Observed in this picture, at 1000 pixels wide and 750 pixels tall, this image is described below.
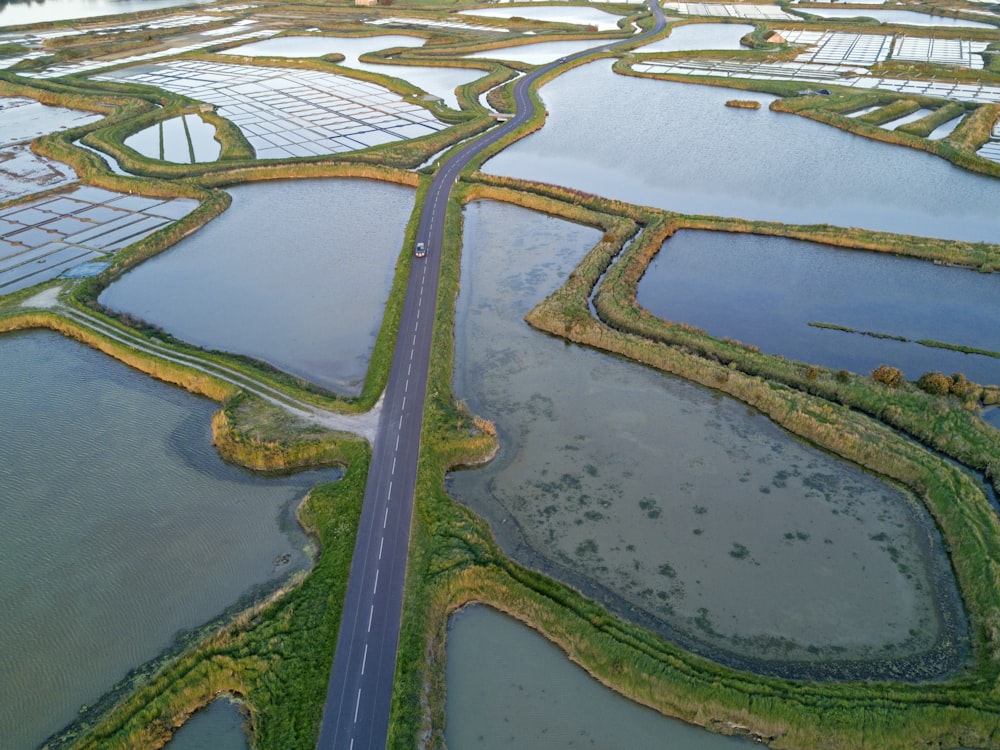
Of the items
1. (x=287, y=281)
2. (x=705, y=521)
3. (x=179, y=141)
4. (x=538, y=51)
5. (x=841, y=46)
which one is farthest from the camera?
(x=538, y=51)

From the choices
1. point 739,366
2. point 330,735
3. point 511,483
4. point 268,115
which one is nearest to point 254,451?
point 511,483

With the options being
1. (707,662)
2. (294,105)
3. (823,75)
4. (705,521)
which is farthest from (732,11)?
(707,662)

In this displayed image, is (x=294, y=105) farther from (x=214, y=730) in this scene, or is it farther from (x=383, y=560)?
(x=214, y=730)

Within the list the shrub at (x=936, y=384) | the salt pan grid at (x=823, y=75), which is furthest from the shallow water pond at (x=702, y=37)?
the shrub at (x=936, y=384)

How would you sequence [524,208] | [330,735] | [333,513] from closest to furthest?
[330,735], [333,513], [524,208]

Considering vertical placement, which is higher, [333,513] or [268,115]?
[268,115]

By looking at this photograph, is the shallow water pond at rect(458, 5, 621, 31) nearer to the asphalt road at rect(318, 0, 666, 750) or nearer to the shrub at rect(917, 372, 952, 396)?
the asphalt road at rect(318, 0, 666, 750)

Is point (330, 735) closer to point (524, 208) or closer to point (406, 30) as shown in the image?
point (524, 208)
